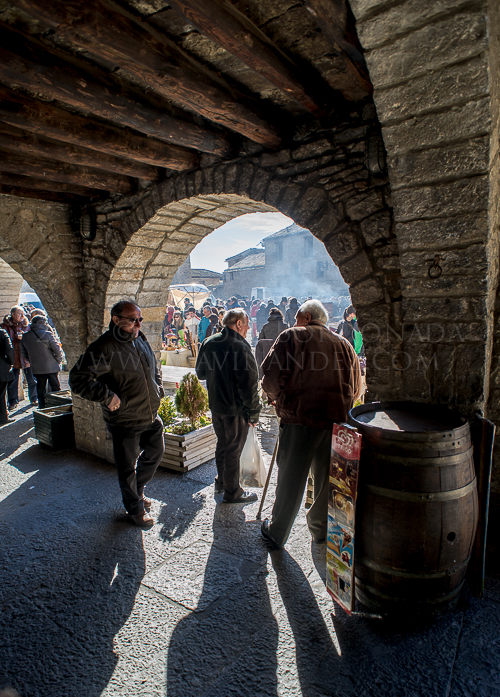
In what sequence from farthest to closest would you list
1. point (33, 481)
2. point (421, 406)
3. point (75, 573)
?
point (33, 481) < point (75, 573) < point (421, 406)

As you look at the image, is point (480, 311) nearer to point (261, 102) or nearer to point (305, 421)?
point (305, 421)

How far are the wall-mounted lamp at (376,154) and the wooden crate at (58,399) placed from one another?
195 inches

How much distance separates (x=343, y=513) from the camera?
7.45ft

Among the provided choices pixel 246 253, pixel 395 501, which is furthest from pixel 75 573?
pixel 246 253

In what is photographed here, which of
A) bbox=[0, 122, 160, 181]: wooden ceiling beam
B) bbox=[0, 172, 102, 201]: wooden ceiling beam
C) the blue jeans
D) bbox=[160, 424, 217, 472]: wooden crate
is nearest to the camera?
→ bbox=[0, 122, 160, 181]: wooden ceiling beam

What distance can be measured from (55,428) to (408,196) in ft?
15.8

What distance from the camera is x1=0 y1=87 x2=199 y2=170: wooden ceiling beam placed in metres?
2.70

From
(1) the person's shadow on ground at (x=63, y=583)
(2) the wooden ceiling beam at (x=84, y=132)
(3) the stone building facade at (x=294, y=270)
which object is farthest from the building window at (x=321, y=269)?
(1) the person's shadow on ground at (x=63, y=583)

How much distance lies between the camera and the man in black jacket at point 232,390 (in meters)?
3.56

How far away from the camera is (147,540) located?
3195 mm

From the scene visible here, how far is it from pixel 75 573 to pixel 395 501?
7.25ft

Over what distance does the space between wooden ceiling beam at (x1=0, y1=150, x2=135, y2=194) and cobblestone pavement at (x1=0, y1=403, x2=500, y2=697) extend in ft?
10.0

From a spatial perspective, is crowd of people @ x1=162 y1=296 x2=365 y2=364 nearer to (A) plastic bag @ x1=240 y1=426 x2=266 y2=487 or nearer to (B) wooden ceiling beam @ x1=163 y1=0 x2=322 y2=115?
(A) plastic bag @ x1=240 y1=426 x2=266 y2=487

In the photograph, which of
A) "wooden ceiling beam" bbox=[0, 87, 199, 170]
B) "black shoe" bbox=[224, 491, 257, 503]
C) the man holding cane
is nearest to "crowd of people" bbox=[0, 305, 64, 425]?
"wooden ceiling beam" bbox=[0, 87, 199, 170]
